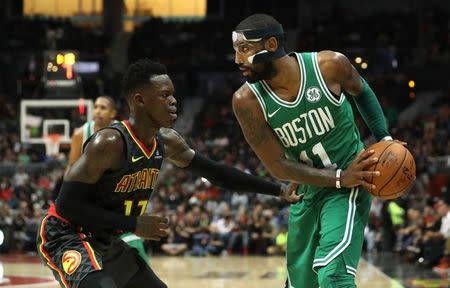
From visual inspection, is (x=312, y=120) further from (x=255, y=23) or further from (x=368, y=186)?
(x=255, y=23)

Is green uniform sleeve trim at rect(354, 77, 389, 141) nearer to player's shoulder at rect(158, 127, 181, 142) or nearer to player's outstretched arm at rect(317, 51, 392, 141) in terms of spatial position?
player's outstretched arm at rect(317, 51, 392, 141)

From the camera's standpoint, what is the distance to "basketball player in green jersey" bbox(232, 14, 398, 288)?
5570 millimetres

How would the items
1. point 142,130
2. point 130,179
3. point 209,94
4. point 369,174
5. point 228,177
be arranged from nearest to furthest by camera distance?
point 130,179, point 142,130, point 369,174, point 228,177, point 209,94

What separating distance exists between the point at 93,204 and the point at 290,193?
1.35 meters

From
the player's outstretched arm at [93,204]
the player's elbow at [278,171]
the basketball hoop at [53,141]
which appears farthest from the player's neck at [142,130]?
the basketball hoop at [53,141]

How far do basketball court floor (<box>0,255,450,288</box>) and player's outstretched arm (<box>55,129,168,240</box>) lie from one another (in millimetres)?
7070

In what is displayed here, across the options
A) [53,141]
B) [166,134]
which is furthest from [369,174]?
[53,141]

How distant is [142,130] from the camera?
5.23m

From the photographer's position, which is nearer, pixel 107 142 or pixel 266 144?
pixel 107 142

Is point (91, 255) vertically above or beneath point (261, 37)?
beneath

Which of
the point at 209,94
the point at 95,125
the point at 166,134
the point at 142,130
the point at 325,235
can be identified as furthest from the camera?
A: the point at 209,94

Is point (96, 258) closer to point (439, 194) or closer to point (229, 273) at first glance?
point (229, 273)

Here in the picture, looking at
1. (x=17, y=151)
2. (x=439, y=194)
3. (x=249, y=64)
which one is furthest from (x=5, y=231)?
(x=249, y=64)

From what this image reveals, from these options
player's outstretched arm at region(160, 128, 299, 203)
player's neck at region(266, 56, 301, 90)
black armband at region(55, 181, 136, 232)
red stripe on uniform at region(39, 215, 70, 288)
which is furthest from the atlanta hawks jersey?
player's neck at region(266, 56, 301, 90)
